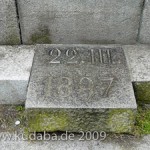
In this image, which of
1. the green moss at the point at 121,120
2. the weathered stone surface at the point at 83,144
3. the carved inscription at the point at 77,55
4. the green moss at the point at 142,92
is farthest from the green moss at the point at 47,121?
the green moss at the point at 142,92

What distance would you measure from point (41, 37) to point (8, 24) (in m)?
0.37

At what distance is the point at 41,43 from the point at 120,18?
896 millimetres

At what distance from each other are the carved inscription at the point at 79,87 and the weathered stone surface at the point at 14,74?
297 millimetres

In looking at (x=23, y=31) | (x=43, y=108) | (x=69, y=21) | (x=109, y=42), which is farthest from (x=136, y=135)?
(x=23, y=31)

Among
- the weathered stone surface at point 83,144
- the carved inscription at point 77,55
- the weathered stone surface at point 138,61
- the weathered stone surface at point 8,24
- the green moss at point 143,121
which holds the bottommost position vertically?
the weathered stone surface at point 83,144

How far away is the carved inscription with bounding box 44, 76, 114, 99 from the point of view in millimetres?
2500

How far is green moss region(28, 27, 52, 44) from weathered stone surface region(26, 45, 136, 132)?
0.48m

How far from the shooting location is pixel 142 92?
9.32 feet

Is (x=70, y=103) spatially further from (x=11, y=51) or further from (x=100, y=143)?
(x=11, y=51)

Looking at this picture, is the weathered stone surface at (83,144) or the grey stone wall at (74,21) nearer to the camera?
the weathered stone surface at (83,144)

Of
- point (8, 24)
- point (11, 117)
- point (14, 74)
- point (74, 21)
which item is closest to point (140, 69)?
point (74, 21)

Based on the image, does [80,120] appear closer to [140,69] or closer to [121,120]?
[121,120]

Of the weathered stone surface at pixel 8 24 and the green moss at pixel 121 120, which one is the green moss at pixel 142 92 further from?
the weathered stone surface at pixel 8 24

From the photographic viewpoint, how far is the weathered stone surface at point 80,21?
3.04m
